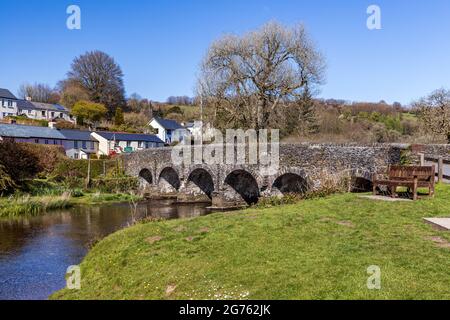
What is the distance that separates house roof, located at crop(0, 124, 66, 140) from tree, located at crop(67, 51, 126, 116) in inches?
1083

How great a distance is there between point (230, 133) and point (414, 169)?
23.1 meters

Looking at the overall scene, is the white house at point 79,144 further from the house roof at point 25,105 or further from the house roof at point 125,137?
the house roof at point 25,105

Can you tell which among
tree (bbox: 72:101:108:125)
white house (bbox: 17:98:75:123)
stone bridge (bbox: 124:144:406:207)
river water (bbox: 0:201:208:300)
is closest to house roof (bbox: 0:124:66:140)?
stone bridge (bbox: 124:144:406:207)

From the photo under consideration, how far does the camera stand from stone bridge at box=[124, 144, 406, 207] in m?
20.2

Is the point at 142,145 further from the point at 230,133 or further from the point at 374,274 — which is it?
the point at 374,274

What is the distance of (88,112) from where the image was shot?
75.4 meters

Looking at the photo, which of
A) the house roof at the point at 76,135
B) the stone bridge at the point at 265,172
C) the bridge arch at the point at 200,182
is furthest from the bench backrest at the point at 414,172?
the house roof at the point at 76,135

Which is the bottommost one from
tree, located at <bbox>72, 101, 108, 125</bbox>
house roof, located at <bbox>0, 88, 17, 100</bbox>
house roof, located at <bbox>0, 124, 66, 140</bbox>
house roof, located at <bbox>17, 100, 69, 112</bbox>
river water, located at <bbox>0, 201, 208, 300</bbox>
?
river water, located at <bbox>0, 201, 208, 300</bbox>

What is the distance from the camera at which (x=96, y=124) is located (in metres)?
75.5

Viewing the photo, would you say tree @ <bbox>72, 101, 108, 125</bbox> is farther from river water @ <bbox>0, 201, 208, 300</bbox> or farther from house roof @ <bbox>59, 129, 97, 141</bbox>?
river water @ <bbox>0, 201, 208, 300</bbox>

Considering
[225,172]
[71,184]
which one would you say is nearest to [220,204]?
[225,172]

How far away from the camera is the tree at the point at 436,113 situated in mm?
33253

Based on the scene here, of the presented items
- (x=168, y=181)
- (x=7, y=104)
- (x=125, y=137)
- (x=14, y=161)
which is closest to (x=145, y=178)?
(x=168, y=181)
